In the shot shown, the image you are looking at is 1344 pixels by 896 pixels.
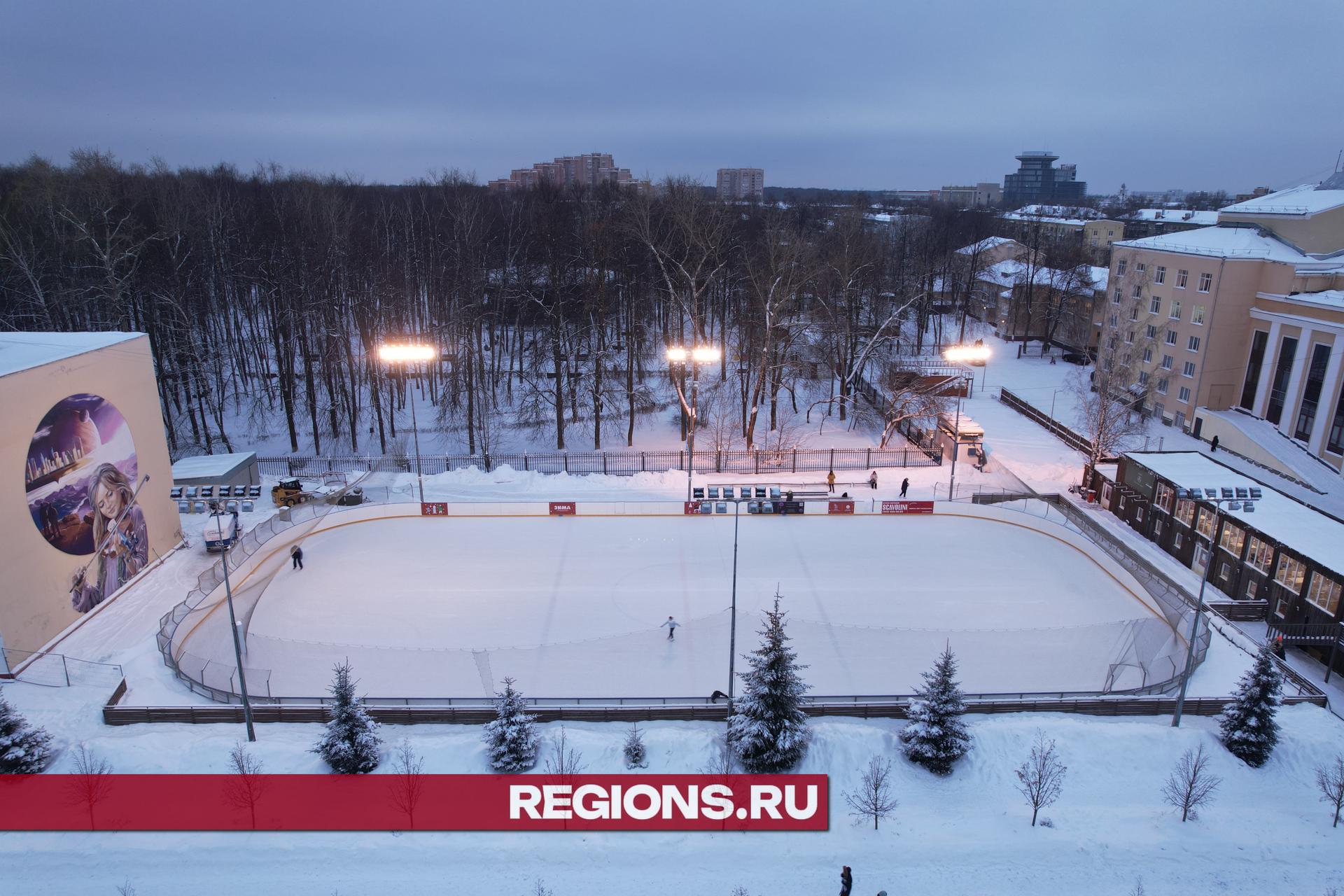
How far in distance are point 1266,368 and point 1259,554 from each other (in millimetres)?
16194

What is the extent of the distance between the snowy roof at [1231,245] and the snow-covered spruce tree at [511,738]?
1318 inches

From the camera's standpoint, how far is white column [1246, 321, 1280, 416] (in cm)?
2959

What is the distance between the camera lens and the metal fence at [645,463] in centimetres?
2698

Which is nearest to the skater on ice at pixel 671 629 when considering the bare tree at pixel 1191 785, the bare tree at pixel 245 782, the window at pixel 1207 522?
the bare tree at pixel 245 782

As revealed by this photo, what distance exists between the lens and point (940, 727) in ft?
41.2

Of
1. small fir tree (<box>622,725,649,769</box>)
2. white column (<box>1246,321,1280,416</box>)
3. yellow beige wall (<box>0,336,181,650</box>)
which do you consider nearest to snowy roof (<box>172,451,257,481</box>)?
yellow beige wall (<box>0,336,181,650</box>)

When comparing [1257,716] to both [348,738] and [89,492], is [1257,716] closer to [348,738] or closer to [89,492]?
[348,738]

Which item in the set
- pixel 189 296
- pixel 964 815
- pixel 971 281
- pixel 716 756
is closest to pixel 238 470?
pixel 189 296

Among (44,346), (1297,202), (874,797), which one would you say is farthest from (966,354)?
(44,346)

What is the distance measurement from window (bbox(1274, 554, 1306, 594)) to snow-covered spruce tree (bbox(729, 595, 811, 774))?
12.8 meters

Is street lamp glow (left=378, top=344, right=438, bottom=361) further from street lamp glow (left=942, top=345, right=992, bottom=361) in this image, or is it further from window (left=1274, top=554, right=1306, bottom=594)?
window (left=1274, top=554, right=1306, bottom=594)

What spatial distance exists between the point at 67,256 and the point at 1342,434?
1929 inches

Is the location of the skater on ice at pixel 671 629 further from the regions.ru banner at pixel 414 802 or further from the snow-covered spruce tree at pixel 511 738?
the snow-covered spruce tree at pixel 511 738

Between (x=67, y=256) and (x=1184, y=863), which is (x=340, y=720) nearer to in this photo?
(x=1184, y=863)
